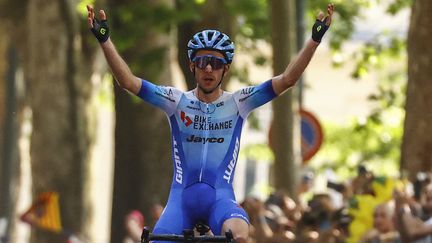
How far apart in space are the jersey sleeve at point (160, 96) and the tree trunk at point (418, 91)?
10007 mm

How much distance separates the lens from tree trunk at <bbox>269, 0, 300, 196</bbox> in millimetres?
25531

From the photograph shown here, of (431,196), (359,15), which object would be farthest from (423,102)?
(359,15)

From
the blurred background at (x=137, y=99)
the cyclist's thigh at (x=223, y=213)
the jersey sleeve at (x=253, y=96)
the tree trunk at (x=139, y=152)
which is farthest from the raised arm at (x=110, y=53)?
the tree trunk at (x=139, y=152)

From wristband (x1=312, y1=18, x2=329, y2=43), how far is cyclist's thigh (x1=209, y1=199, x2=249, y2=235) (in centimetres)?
146

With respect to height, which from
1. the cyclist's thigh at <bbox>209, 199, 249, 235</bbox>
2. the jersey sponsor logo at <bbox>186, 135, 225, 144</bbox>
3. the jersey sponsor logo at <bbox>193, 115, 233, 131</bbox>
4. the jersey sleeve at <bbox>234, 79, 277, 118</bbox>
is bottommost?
the cyclist's thigh at <bbox>209, 199, 249, 235</bbox>

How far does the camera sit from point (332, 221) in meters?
20.7

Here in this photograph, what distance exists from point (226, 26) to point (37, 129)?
5581mm

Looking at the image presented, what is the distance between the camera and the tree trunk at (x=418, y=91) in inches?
957

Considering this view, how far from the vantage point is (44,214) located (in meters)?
25.9

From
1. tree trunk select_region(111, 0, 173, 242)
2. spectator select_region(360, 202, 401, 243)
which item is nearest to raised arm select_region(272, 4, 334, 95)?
spectator select_region(360, 202, 401, 243)

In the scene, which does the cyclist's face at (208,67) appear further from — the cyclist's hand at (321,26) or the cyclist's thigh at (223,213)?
the cyclist's thigh at (223,213)

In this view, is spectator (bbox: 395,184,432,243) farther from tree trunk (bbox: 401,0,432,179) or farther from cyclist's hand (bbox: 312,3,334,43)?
tree trunk (bbox: 401,0,432,179)

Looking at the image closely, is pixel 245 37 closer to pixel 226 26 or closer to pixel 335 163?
pixel 226 26

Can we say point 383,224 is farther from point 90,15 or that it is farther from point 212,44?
point 90,15
